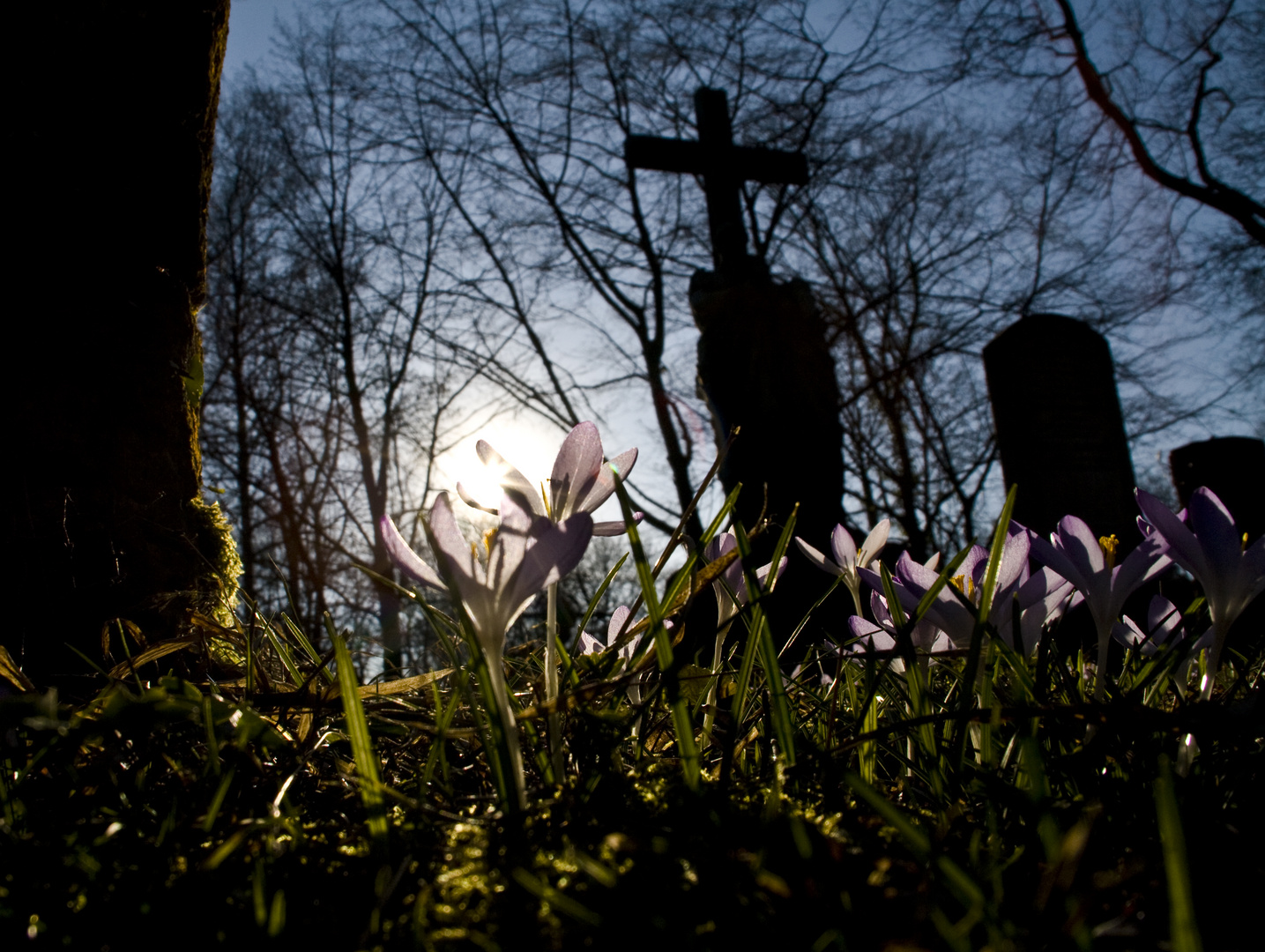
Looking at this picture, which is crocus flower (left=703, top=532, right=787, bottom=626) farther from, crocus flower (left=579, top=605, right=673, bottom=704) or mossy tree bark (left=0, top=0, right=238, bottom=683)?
mossy tree bark (left=0, top=0, right=238, bottom=683)

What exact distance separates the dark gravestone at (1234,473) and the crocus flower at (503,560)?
6.07 metres

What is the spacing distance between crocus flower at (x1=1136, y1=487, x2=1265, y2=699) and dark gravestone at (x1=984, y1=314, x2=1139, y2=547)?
4.95 m

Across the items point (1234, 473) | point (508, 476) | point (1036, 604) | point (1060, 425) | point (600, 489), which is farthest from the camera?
A: point (1060, 425)

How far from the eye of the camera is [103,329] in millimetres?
1389

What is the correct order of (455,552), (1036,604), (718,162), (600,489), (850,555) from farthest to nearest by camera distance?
(718,162) → (850,555) → (1036,604) → (600,489) → (455,552)

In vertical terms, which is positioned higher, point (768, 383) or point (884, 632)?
point (768, 383)

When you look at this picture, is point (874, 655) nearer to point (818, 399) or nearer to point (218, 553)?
point (218, 553)

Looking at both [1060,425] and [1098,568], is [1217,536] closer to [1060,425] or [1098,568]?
[1098,568]

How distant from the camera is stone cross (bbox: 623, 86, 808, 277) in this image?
7301mm

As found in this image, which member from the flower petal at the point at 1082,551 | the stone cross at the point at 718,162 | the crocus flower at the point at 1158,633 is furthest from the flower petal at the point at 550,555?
the stone cross at the point at 718,162

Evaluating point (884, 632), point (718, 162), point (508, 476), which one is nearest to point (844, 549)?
point (884, 632)

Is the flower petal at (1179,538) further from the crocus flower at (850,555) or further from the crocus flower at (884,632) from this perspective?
the crocus flower at (850,555)

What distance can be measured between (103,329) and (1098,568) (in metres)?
1.66

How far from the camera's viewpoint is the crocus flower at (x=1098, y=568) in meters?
0.85
